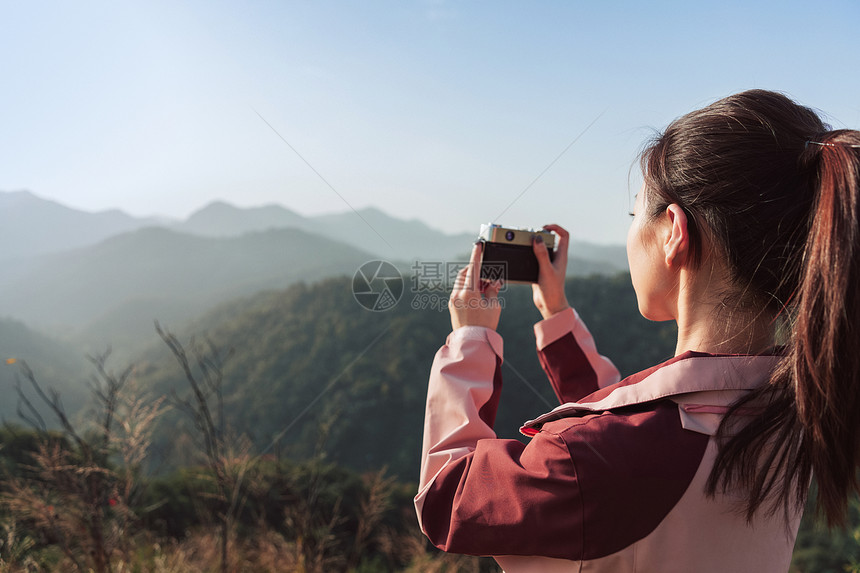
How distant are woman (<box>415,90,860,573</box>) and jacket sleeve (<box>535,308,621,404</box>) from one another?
0.45 m

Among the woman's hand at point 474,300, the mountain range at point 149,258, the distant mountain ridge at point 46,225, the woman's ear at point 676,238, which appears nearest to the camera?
the woman's ear at point 676,238

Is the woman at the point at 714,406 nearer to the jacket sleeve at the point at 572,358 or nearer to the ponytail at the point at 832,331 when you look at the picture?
the ponytail at the point at 832,331

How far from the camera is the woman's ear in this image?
2.98 feet

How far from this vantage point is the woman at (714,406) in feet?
2.46

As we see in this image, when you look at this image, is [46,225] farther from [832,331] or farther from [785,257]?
[832,331]

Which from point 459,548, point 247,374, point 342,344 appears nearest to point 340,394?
point 342,344

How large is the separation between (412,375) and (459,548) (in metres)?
17.1

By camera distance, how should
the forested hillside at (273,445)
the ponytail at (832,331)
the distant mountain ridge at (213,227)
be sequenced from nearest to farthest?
1. the ponytail at (832,331)
2. the forested hillside at (273,445)
3. the distant mountain ridge at (213,227)

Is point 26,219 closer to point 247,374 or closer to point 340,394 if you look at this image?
point 247,374

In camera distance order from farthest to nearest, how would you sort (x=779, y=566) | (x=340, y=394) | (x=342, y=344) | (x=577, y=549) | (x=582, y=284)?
1. (x=342, y=344)
2. (x=340, y=394)
3. (x=582, y=284)
4. (x=779, y=566)
5. (x=577, y=549)

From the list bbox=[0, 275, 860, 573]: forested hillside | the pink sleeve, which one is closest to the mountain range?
bbox=[0, 275, 860, 573]: forested hillside

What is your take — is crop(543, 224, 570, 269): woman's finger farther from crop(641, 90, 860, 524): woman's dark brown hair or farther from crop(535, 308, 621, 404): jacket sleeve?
crop(641, 90, 860, 524): woman's dark brown hair

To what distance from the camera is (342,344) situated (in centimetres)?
1914

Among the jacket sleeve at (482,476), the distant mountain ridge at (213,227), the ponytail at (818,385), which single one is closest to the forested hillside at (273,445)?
the ponytail at (818,385)
